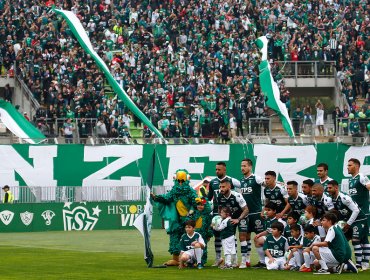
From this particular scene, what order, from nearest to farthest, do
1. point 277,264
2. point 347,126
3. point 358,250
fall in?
point 358,250 < point 277,264 < point 347,126

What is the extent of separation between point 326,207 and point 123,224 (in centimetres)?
1993

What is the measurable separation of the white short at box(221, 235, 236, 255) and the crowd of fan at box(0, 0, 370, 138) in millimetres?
22860

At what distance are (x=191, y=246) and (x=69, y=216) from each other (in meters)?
18.1

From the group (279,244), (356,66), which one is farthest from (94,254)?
(356,66)

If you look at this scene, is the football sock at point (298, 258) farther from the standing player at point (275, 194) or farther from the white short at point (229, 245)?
the white short at point (229, 245)

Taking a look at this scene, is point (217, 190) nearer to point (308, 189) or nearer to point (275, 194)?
point (275, 194)

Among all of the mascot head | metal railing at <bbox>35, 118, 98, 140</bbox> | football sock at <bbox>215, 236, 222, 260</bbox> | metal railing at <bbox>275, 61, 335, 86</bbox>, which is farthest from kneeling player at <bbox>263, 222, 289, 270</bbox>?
metal railing at <bbox>275, 61, 335, 86</bbox>

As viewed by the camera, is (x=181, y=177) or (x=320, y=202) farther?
(x=181, y=177)

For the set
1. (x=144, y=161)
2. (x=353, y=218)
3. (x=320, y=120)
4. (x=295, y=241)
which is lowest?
(x=295, y=241)

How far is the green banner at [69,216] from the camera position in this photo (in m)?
40.4

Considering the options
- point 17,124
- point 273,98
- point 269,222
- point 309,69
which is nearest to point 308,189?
point 269,222

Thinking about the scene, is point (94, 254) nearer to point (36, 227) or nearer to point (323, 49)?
point (36, 227)

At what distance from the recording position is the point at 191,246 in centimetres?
2356

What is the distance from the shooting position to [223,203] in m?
24.1
